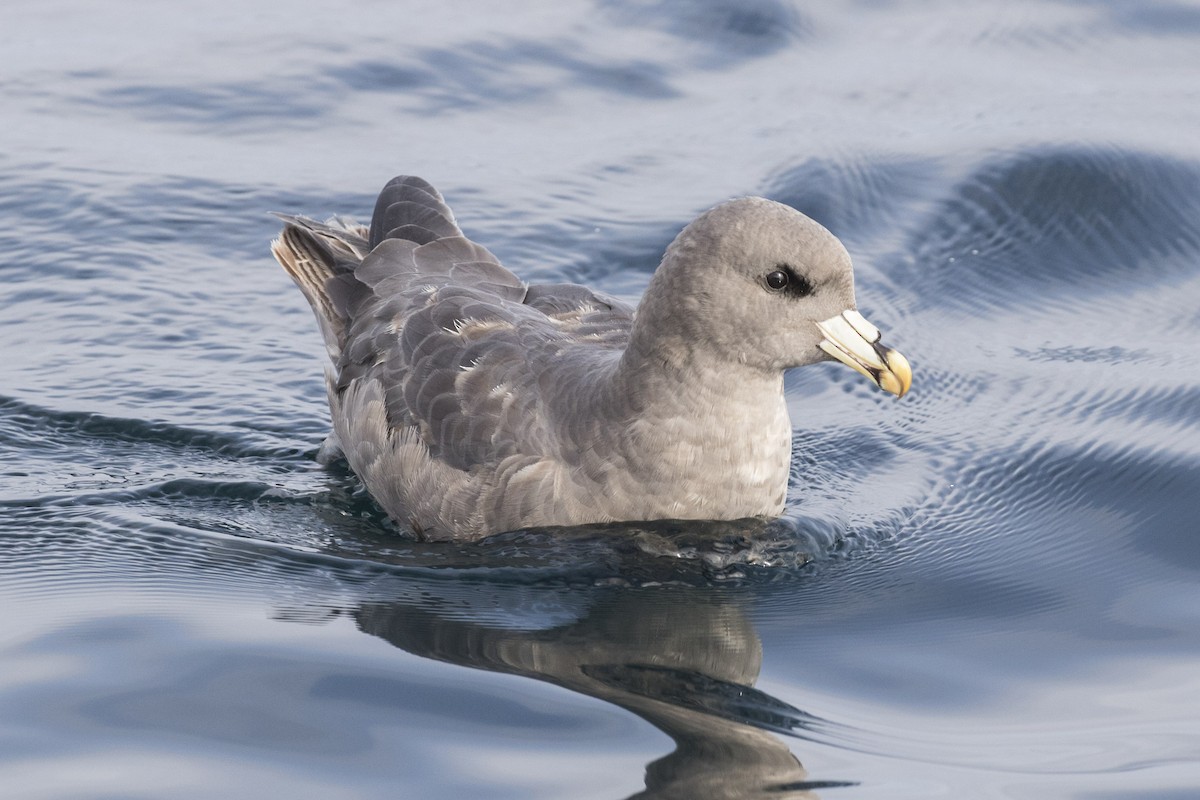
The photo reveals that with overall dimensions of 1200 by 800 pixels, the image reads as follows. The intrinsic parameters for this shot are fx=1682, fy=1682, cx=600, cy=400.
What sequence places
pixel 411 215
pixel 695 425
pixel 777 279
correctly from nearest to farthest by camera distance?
pixel 777 279 < pixel 695 425 < pixel 411 215

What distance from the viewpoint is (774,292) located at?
5684 millimetres

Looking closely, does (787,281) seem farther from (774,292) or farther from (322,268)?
(322,268)

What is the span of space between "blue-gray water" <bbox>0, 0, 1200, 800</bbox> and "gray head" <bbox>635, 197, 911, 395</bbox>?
2.46 feet

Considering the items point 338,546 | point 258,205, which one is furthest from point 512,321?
point 258,205

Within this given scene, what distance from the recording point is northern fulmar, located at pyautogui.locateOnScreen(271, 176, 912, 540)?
5.69 m

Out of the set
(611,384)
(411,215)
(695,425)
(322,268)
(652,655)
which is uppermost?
(411,215)

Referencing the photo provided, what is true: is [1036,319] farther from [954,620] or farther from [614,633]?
[614,633]

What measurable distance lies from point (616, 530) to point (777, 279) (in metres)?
1.08

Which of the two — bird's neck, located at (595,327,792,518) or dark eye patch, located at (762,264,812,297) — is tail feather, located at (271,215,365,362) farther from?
dark eye patch, located at (762,264,812,297)

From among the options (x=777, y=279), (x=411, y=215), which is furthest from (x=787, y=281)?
(x=411, y=215)

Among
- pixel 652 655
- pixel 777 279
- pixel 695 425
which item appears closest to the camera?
pixel 652 655

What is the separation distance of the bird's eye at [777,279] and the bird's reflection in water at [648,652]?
1082 millimetres

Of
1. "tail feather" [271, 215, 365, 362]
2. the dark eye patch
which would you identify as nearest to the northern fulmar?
the dark eye patch

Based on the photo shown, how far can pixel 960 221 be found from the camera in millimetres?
9789
